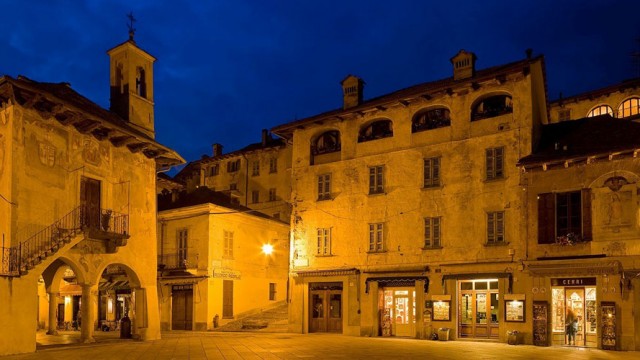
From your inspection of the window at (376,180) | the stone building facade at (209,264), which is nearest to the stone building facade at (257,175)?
the stone building facade at (209,264)

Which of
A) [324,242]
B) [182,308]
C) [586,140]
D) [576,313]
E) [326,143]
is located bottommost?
[182,308]

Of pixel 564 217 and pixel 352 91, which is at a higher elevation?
pixel 352 91

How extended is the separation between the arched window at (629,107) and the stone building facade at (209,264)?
23404 millimetres

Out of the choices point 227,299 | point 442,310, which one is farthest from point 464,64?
point 227,299

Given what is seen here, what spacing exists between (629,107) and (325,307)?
21.7m

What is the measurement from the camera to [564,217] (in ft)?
86.0

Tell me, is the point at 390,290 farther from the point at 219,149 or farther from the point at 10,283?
the point at 219,149

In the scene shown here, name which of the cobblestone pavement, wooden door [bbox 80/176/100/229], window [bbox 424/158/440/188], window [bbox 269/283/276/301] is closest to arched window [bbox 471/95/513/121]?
window [bbox 424/158/440/188]

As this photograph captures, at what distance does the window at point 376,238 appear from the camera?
31.8 meters

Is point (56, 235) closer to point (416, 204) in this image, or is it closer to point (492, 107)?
point (416, 204)

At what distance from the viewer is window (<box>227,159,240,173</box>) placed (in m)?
58.8

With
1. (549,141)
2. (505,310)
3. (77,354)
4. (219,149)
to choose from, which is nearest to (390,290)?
(505,310)

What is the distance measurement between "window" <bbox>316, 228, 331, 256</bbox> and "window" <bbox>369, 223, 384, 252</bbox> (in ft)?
8.43

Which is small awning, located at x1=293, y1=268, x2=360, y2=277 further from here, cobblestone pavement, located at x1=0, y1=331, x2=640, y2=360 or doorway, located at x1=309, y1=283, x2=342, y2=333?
cobblestone pavement, located at x1=0, y1=331, x2=640, y2=360
